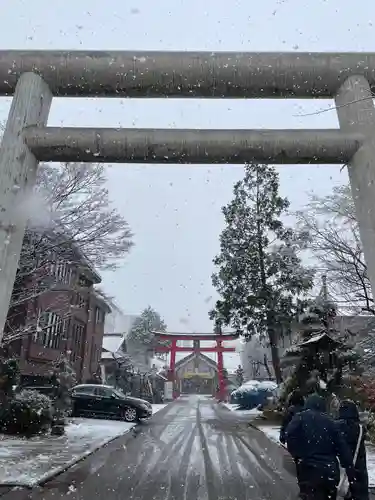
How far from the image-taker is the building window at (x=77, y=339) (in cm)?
2772

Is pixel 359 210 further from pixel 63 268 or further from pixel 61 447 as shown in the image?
pixel 63 268

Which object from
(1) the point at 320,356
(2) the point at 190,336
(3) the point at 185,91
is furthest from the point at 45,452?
(2) the point at 190,336

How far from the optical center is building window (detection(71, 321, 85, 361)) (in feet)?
90.9

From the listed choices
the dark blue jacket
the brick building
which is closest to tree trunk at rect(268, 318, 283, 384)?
the brick building

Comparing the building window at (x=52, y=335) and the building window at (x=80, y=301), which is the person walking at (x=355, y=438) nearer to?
the building window at (x=80, y=301)

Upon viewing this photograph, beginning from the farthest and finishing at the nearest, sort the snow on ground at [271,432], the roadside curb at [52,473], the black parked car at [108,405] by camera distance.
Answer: the black parked car at [108,405]
the snow on ground at [271,432]
the roadside curb at [52,473]

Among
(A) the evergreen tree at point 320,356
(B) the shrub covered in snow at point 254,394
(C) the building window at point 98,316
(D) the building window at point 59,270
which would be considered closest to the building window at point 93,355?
(C) the building window at point 98,316

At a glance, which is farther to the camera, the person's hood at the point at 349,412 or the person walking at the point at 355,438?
the person's hood at the point at 349,412

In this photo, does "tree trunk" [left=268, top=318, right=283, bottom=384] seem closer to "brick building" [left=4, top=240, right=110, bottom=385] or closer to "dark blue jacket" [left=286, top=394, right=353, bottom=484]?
"brick building" [left=4, top=240, right=110, bottom=385]

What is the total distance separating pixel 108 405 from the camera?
19312 mm

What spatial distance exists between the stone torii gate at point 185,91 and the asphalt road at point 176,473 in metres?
4.86

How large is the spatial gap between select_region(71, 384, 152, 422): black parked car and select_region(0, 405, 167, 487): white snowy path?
138 inches

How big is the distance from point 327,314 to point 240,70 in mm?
10699

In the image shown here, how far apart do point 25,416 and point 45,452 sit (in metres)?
3.18
